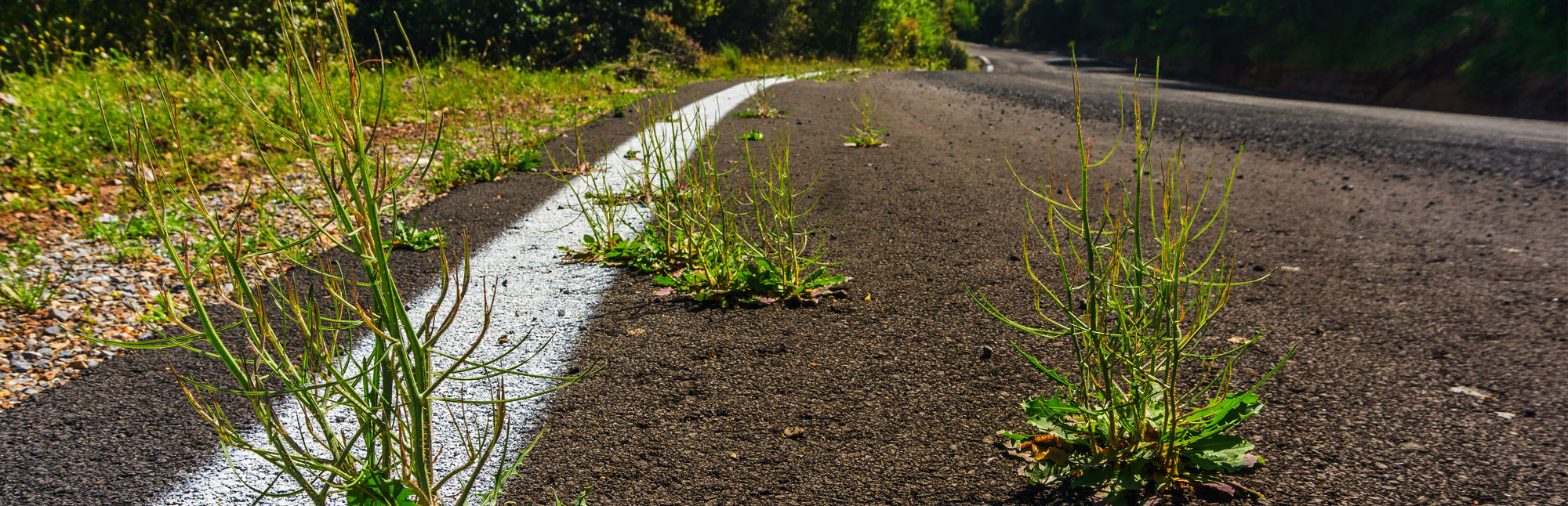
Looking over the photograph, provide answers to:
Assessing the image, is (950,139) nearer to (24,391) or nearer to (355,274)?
(355,274)

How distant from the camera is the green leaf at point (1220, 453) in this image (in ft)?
5.63

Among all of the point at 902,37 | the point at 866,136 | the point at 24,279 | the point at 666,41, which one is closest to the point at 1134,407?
the point at 24,279

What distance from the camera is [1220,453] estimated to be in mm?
1742

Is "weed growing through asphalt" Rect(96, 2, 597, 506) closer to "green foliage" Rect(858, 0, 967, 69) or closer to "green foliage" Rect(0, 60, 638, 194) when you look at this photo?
"green foliage" Rect(0, 60, 638, 194)

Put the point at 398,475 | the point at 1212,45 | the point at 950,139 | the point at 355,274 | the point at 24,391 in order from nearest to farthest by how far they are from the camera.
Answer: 1. the point at 398,475
2. the point at 24,391
3. the point at 355,274
4. the point at 950,139
5. the point at 1212,45

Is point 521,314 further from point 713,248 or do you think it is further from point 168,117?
point 168,117

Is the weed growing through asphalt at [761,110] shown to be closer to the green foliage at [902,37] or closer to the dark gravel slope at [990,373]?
the dark gravel slope at [990,373]

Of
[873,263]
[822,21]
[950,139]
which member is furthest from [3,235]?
[822,21]

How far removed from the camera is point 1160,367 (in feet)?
5.74

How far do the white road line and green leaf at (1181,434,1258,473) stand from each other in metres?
1.58

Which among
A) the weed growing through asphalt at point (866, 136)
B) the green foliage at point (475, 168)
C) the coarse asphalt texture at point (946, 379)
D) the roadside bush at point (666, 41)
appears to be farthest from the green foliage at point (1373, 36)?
the green foliage at point (475, 168)

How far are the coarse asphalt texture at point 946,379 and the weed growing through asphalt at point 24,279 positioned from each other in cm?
67

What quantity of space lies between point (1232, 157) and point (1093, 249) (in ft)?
18.6

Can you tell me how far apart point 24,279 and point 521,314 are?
195 centimetres
